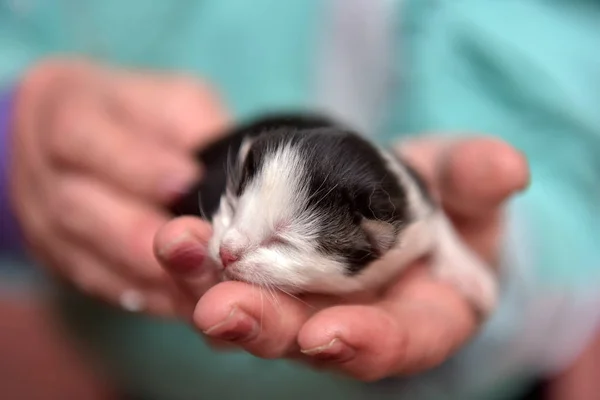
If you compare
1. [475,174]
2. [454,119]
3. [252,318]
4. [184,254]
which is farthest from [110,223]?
[454,119]

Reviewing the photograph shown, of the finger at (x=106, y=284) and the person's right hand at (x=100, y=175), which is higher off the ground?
the person's right hand at (x=100, y=175)

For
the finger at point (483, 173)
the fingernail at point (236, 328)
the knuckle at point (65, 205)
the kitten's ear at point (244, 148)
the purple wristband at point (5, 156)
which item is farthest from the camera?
the purple wristband at point (5, 156)

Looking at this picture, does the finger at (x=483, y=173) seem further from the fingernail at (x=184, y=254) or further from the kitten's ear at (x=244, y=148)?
the fingernail at (x=184, y=254)

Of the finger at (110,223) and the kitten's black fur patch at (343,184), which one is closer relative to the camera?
the kitten's black fur patch at (343,184)

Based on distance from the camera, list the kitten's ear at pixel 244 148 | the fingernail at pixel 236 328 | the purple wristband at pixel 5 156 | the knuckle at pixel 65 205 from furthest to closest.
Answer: the purple wristband at pixel 5 156
the knuckle at pixel 65 205
the kitten's ear at pixel 244 148
the fingernail at pixel 236 328

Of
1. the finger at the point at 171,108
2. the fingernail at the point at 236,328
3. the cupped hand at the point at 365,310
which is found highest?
the finger at the point at 171,108

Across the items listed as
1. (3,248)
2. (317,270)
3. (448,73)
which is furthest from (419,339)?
(3,248)

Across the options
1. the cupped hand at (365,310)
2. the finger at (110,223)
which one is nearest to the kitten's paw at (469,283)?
the cupped hand at (365,310)
